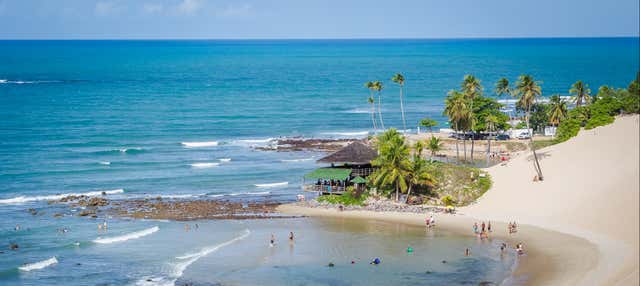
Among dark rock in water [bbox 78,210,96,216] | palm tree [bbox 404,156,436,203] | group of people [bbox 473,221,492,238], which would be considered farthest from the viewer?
dark rock in water [bbox 78,210,96,216]

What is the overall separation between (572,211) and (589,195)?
160cm

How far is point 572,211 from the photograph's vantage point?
56.1 metres

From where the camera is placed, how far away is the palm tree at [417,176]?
61594 mm

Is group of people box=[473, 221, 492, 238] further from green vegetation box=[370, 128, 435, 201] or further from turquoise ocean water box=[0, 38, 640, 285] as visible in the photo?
green vegetation box=[370, 128, 435, 201]

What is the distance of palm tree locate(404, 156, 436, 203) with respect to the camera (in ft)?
202

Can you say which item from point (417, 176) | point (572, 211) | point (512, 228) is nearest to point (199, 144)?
point (417, 176)

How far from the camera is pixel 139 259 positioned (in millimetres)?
50125

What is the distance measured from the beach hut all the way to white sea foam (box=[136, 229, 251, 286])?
1009cm

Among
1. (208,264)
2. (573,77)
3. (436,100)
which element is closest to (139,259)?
(208,264)

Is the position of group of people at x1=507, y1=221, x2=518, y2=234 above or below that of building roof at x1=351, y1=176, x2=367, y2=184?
below

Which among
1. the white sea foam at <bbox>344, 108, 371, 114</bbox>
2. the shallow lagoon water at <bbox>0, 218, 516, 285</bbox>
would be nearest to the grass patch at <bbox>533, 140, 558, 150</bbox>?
the shallow lagoon water at <bbox>0, 218, 516, 285</bbox>

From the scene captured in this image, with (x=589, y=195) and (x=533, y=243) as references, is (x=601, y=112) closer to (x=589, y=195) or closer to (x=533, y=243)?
(x=589, y=195)

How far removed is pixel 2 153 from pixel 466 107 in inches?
2006

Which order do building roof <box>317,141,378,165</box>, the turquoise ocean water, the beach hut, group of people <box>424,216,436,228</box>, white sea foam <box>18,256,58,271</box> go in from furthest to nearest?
building roof <box>317,141,378,165</box> → the beach hut → group of people <box>424,216,436,228</box> → the turquoise ocean water → white sea foam <box>18,256,58,271</box>
